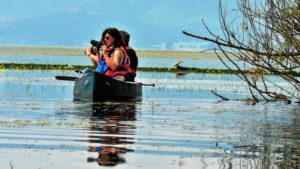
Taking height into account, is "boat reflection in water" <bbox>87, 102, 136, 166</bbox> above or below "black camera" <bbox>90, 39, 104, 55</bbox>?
below

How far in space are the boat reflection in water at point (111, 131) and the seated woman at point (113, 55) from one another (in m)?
1.12

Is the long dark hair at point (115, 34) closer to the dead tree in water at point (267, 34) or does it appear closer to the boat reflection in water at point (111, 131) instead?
the boat reflection in water at point (111, 131)

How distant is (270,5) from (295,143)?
2.26 m

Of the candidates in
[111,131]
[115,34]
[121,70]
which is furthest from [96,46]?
[111,131]

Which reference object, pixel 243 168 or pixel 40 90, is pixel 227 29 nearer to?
pixel 243 168

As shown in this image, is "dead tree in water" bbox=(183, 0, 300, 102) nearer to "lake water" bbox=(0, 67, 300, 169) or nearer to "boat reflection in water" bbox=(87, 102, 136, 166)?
"lake water" bbox=(0, 67, 300, 169)

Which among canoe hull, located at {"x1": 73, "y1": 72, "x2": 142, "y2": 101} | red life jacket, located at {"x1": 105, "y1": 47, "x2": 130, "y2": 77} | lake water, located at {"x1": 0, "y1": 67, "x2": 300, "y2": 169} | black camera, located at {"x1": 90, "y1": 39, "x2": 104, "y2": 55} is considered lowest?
lake water, located at {"x1": 0, "y1": 67, "x2": 300, "y2": 169}

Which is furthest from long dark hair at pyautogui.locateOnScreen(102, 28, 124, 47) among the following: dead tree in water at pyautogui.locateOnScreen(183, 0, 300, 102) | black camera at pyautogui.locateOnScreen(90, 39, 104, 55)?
dead tree in water at pyautogui.locateOnScreen(183, 0, 300, 102)

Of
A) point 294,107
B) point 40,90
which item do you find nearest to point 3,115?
point 294,107

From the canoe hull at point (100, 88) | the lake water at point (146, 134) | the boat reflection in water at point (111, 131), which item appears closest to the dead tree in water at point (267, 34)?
the lake water at point (146, 134)

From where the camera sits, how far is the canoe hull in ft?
90.8

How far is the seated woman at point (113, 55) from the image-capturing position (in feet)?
85.8

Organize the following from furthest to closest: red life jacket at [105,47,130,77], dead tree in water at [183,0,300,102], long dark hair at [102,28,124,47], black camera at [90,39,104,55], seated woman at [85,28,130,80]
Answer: red life jacket at [105,47,130,77] < black camera at [90,39,104,55] < seated woman at [85,28,130,80] < long dark hair at [102,28,124,47] < dead tree in water at [183,0,300,102]

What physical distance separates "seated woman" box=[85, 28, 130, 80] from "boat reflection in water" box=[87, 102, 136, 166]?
3.67 feet
